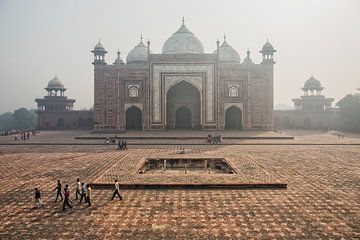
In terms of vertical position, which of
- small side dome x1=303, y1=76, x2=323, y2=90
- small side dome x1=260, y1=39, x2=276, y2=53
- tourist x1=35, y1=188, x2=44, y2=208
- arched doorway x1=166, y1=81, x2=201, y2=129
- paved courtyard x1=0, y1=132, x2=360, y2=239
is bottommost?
paved courtyard x1=0, y1=132, x2=360, y2=239

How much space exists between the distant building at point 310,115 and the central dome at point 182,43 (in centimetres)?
1272

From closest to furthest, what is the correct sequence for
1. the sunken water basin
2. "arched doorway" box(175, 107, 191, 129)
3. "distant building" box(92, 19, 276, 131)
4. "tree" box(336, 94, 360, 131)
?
1. the sunken water basin
2. "distant building" box(92, 19, 276, 131)
3. "arched doorway" box(175, 107, 191, 129)
4. "tree" box(336, 94, 360, 131)

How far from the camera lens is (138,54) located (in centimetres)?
3516

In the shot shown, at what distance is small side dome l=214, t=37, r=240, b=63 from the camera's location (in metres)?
35.2

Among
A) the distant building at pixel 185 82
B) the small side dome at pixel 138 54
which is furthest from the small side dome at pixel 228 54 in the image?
the small side dome at pixel 138 54

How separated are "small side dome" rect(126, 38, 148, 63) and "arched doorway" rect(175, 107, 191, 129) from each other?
8.19 m

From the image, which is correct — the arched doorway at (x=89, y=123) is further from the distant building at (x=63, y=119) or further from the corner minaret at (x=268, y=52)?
the corner minaret at (x=268, y=52)

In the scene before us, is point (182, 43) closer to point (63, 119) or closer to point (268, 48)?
point (268, 48)

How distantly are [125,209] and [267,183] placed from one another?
421cm

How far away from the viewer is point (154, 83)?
28.6 meters

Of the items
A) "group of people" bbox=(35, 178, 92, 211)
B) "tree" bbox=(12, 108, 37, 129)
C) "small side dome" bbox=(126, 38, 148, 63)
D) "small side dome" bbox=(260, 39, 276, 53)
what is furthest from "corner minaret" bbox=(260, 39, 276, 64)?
"tree" bbox=(12, 108, 37, 129)

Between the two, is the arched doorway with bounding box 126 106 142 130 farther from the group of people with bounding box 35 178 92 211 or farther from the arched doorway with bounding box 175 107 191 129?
the group of people with bounding box 35 178 92 211

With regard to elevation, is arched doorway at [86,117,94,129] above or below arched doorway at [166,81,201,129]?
below

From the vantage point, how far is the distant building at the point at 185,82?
2848 cm
